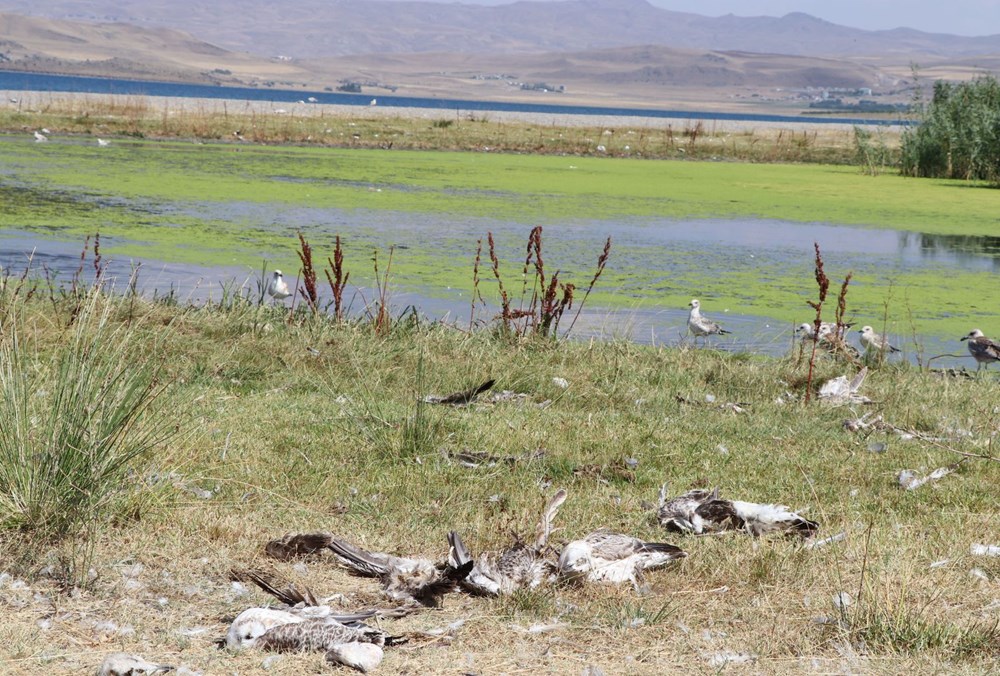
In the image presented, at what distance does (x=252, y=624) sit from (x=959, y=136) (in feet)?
80.2

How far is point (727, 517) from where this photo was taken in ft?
13.9

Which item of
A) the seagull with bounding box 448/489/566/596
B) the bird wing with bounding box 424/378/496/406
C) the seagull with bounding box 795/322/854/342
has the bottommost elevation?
the bird wing with bounding box 424/378/496/406

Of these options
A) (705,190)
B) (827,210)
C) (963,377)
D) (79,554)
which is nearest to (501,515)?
(79,554)

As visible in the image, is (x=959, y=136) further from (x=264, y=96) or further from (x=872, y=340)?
(x=264, y=96)

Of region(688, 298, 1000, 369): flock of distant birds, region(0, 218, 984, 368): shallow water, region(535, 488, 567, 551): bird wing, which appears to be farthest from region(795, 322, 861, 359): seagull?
region(535, 488, 567, 551): bird wing

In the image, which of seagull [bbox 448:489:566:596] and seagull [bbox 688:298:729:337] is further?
seagull [bbox 688:298:729:337]

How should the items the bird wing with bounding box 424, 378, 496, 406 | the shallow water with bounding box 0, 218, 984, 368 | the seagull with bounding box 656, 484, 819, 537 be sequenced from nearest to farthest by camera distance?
the seagull with bounding box 656, 484, 819, 537, the bird wing with bounding box 424, 378, 496, 406, the shallow water with bounding box 0, 218, 984, 368

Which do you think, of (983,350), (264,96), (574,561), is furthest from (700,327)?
(264,96)

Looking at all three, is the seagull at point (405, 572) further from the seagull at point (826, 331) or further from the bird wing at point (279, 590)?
the seagull at point (826, 331)

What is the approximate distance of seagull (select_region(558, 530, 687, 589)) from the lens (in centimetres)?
361

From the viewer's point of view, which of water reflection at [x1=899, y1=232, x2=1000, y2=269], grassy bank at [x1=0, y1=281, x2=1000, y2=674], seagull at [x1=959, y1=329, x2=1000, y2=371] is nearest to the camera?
grassy bank at [x1=0, y1=281, x2=1000, y2=674]

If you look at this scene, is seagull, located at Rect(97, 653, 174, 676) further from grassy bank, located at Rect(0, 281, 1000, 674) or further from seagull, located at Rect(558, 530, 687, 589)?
seagull, located at Rect(558, 530, 687, 589)

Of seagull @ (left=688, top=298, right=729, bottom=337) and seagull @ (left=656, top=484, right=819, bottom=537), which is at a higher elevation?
seagull @ (left=656, top=484, right=819, bottom=537)

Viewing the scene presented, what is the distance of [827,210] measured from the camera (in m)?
19.9
